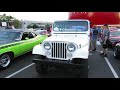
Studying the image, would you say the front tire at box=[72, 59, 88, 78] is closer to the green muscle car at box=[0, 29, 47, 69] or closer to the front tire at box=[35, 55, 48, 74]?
the front tire at box=[35, 55, 48, 74]

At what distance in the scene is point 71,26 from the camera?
7238 mm

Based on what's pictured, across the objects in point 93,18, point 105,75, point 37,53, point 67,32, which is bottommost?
point 105,75

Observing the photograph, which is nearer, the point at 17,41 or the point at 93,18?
the point at 17,41

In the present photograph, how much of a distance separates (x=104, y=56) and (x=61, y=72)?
3690 millimetres

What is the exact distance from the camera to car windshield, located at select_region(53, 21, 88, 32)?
7203 mm

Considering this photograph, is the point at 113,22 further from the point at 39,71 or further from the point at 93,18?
the point at 39,71

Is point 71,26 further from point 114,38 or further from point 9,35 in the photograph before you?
point 114,38

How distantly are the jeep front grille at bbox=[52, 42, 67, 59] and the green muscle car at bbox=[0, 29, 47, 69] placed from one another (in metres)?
2.10

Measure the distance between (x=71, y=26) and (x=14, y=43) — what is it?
2.43 metres

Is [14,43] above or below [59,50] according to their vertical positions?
above

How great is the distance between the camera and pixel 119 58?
872 cm

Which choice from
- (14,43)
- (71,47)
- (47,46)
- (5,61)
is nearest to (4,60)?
(5,61)

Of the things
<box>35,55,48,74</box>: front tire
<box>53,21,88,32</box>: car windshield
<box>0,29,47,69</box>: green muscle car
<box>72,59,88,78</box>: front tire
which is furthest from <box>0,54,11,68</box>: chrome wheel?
<box>72,59,88,78</box>: front tire

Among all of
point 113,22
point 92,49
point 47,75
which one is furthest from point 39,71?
point 113,22
